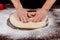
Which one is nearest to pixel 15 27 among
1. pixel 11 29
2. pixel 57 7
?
pixel 11 29

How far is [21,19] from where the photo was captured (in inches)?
44.9

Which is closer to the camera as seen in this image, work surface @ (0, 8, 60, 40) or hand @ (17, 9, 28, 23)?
work surface @ (0, 8, 60, 40)

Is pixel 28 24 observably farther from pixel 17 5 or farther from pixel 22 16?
pixel 17 5

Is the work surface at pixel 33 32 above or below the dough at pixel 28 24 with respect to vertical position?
below

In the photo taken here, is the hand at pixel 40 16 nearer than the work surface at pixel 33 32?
No

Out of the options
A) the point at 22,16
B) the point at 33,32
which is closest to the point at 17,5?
the point at 22,16

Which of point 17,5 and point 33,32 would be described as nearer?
point 33,32

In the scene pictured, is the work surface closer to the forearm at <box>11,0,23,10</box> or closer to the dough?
the dough

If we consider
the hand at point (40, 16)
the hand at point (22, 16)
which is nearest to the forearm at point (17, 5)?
the hand at point (22, 16)

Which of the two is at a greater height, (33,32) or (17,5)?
(17,5)

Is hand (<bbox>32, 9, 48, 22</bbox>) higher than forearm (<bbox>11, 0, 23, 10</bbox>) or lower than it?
lower

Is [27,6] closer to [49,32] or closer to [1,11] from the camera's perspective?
[1,11]

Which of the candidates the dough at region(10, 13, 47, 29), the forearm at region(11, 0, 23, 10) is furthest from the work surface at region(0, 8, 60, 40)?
the forearm at region(11, 0, 23, 10)

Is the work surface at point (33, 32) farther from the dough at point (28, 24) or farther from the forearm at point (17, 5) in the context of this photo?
the forearm at point (17, 5)
